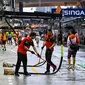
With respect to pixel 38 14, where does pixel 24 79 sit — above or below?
below

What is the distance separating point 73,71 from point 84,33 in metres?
28.6

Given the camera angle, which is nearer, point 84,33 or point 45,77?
point 45,77

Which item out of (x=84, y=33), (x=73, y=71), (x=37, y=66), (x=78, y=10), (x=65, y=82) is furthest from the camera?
(x=84, y=33)

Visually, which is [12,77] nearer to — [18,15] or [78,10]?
[18,15]

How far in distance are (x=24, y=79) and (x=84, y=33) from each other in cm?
3199

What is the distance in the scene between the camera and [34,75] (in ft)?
49.0

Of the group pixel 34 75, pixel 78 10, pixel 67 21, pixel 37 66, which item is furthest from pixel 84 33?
pixel 34 75

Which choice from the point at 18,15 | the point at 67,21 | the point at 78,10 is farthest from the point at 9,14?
the point at 67,21

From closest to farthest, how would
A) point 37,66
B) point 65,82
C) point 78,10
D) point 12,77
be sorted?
point 65,82
point 12,77
point 37,66
point 78,10

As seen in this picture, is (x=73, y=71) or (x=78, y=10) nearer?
(x=73, y=71)

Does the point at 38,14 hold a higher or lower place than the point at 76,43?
higher

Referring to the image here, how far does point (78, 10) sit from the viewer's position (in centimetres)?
3288

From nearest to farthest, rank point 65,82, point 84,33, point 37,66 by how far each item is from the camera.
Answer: point 65,82 → point 37,66 → point 84,33

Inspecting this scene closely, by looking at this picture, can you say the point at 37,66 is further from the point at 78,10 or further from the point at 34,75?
the point at 78,10
